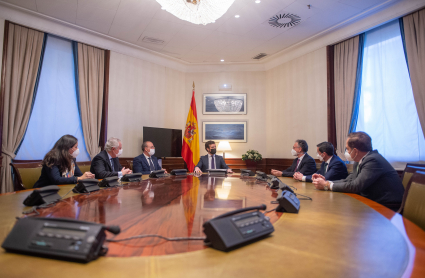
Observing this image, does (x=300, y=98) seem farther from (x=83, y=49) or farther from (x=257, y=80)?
(x=83, y=49)

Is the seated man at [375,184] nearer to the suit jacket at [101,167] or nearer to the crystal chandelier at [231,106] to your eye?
the suit jacket at [101,167]

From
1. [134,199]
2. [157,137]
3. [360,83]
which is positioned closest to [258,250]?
[134,199]

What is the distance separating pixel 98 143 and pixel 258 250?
5331 mm

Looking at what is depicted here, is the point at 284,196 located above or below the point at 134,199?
above

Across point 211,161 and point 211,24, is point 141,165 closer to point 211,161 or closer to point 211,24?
point 211,161

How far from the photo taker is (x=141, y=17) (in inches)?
181

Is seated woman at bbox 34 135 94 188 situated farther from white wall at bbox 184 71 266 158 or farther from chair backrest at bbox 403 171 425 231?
white wall at bbox 184 71 266 158

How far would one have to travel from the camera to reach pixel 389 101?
4.28 meters

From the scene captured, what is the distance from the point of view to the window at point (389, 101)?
398 centimetres

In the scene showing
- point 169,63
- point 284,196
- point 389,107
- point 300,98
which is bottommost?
point 284,196

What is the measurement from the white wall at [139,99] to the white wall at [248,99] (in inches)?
17.4

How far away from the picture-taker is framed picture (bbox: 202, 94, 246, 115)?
6773 millimetres

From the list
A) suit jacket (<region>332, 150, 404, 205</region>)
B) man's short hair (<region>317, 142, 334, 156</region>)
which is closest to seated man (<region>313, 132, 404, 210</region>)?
suit jacket (<region>332, 150, 404, 205</region>)

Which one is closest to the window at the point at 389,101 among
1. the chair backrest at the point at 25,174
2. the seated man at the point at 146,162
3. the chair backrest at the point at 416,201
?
the chair backrest at the point at 416,201
